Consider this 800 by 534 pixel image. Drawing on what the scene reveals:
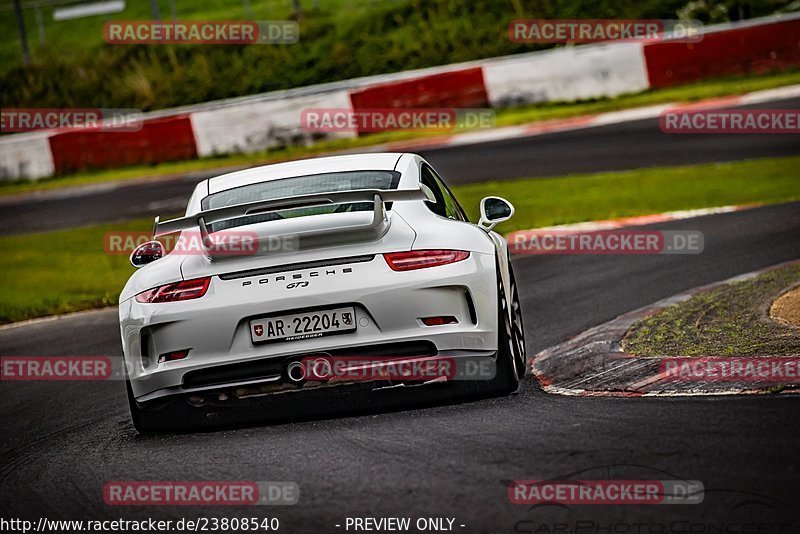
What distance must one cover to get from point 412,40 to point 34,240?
1410cm

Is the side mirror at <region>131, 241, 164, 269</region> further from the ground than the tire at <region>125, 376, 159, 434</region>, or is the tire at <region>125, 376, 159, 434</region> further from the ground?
the side mirror at <region>131, 241, 164, 269</region>

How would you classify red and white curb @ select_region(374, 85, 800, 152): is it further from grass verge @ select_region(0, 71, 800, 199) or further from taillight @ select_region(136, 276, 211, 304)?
taillight @ select_region(136, 276, 211, 304)

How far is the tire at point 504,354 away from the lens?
6.46m

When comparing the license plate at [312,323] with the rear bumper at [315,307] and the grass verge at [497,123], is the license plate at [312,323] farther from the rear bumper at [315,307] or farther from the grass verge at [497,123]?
the grass verge at [497,123]

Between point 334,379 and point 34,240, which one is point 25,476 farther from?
point 34,240

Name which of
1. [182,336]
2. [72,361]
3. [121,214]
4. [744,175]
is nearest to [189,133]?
[121,214]

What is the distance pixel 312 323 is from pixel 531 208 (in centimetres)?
965

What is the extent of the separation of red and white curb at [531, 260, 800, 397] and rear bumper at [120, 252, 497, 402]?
0.73 metres

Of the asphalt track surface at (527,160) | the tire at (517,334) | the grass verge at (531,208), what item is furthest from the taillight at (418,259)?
the asphalt track surface at (527,160)

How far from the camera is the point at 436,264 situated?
627 centimetres

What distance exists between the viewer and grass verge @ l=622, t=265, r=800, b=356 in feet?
22.6

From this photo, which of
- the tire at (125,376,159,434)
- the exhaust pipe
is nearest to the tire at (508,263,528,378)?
the exhaust pipe

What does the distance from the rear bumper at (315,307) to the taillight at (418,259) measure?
0.11ft

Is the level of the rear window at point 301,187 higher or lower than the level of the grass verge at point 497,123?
higher
